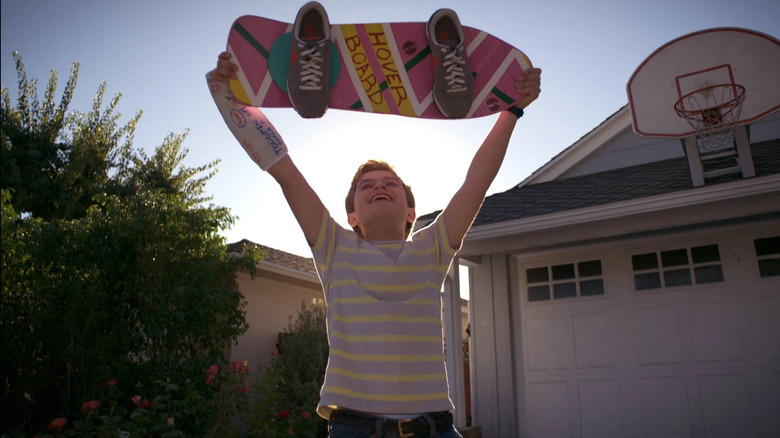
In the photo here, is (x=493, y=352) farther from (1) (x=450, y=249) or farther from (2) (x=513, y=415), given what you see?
(1) (x=450, y=249)

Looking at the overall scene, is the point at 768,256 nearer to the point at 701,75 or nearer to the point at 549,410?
the point at 701,75

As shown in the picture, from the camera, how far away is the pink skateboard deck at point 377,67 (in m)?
2.14

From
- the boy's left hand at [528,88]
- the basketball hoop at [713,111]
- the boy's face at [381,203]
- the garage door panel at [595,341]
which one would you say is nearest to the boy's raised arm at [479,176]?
the boy's left hand at [528,88]

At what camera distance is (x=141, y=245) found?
26.1 ft

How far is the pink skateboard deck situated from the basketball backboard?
5039 mm

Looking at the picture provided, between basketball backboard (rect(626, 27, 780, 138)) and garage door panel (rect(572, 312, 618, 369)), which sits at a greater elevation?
basketball backboard (rect(626, 27, 780, 138))

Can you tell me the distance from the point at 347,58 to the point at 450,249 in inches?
36.3

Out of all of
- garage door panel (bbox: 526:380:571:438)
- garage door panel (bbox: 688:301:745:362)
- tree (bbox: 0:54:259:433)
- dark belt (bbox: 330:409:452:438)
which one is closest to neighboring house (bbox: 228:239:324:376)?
tree (bbox: 0:54:259:433)

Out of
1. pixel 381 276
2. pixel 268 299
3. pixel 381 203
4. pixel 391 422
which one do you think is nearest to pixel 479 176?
pixel 381 203

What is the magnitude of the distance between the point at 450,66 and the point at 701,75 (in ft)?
18.7

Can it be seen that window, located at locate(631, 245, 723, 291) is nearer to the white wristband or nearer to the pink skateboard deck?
the pink skateboard deck

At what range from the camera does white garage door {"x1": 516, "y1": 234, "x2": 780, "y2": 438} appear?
6184 mm

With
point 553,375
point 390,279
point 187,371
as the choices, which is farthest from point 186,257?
point 390,279

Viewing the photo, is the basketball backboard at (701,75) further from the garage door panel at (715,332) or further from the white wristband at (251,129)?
the white wristband at (251,129)
